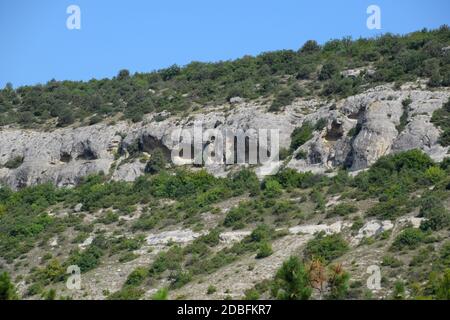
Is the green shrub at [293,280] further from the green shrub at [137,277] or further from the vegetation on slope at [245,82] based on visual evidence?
the vegetation on slope at [245,82]

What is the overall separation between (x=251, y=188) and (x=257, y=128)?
24.4 ft

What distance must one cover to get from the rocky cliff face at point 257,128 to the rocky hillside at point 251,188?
0.11 metres

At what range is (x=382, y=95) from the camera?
62844mm

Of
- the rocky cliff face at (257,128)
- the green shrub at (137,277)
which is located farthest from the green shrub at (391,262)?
the rocky cliff face at (257,128)

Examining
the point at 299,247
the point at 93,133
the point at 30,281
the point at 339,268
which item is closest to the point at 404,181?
the point at 299,247

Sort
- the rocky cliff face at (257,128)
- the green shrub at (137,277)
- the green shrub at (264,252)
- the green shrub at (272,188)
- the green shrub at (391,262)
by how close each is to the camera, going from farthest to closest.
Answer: the rocky cliff face at (257,128) → the green shrub at (272,188) → the green shrub at (137,277) → the green shrub at (264,252) → the green shrub at (391,262)

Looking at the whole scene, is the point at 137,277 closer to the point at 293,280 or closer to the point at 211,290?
the point at 211,290

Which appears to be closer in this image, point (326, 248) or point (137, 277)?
point (326, 248)

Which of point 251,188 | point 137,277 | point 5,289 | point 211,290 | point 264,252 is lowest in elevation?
point 137,277

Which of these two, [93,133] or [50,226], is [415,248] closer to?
[50,226]

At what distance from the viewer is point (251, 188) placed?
57812 mm

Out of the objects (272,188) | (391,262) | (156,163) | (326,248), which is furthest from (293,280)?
(156,163)

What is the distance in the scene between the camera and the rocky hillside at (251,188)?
45.0m

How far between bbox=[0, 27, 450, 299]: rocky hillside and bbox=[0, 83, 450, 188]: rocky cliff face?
0.11 m
